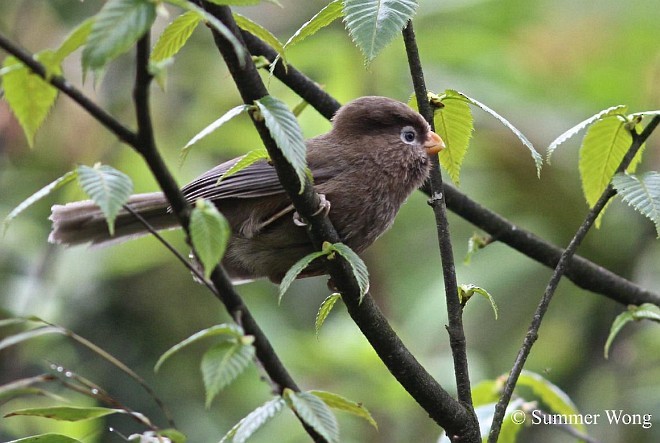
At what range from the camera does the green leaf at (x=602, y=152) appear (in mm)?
2896

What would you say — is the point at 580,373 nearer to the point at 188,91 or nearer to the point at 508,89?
the point at 508,89

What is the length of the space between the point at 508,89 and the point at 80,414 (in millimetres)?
5050

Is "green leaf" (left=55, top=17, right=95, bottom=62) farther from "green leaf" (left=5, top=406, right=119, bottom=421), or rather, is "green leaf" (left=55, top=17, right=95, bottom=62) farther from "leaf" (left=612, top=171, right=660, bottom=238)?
"leaf" (left=612, top=171, right=660, bottom=238)

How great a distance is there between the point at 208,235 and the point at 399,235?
214 inches

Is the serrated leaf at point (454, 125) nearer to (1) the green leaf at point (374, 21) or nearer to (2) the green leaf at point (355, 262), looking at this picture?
(1) the green leaf at point (374, 21)

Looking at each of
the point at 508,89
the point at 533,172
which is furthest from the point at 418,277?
the point at 508,89

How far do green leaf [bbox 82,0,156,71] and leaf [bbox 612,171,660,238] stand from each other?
1526 mm

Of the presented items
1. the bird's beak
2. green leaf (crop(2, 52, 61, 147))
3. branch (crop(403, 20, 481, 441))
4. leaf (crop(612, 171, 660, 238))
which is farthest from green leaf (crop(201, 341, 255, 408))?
the bird's beak

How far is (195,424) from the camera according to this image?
21.2ft

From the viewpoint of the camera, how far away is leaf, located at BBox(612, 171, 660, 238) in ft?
8.29

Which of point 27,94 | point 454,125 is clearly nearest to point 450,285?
point 454,125

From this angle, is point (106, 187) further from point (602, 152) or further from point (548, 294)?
point (602, 152)

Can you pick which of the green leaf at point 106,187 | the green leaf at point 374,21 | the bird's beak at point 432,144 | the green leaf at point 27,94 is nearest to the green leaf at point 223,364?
the green leaf at point 106,187

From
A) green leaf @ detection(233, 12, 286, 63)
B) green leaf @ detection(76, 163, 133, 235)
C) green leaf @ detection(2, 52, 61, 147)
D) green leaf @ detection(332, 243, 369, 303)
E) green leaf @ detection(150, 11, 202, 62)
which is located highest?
green leaf @ detection(233, 12, 286, 63)
